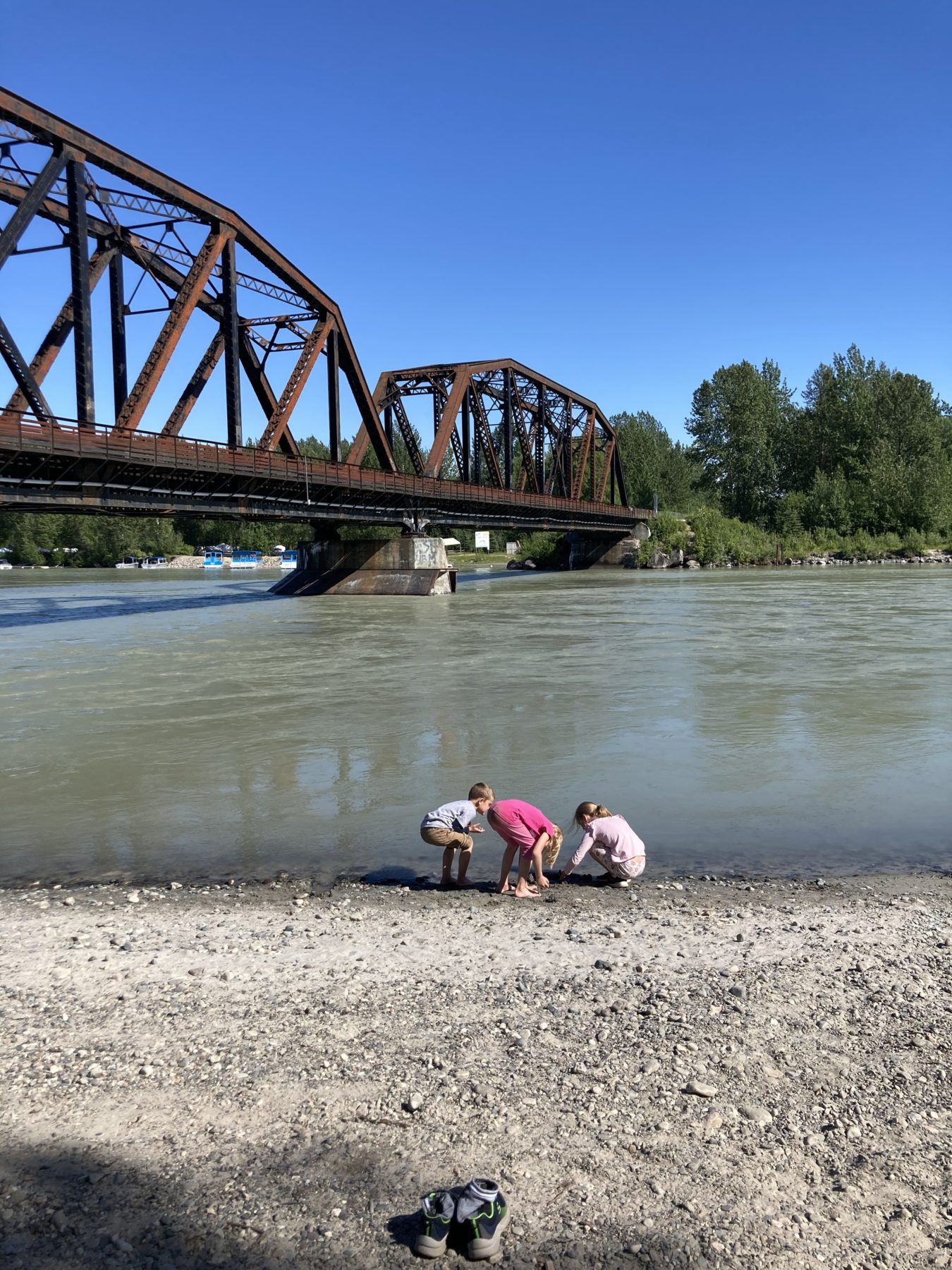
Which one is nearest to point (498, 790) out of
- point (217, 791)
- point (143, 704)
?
point (217, 791)

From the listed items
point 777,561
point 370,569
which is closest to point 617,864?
point 370,569

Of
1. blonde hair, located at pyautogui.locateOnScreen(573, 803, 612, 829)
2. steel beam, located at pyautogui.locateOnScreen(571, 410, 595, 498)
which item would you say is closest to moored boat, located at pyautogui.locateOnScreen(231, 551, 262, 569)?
steel beam, located at pyautogui.locateOnScreen(571, 410, 595, 498)

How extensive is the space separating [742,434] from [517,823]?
382 ft

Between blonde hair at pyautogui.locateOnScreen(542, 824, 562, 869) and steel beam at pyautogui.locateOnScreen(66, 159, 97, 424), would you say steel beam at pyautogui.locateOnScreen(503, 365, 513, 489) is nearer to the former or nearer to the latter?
steel beam at pyautogui.locateOnScreen(66, 159, 97, 424)

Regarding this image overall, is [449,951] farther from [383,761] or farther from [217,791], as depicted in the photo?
[383,761]

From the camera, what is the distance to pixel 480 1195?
11.6 ft

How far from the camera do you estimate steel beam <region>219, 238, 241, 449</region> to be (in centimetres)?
4484

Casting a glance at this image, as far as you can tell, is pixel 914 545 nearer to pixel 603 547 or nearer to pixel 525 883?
pixel 603 547

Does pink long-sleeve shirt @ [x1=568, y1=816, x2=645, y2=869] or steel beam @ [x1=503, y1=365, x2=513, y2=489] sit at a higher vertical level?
steel beam @ [x1=503, y1=365, x2=513, y2=489]

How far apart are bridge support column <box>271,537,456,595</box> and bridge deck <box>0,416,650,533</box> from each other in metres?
2.34

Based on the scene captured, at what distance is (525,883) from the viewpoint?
305 inches

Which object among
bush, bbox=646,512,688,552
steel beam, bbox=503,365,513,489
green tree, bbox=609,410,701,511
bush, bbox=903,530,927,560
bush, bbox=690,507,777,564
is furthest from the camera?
green tree, bbox=609,410,701,511

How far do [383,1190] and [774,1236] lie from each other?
1.53 meters

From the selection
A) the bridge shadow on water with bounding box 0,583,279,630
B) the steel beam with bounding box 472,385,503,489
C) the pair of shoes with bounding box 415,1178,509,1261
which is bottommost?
the pair of shoes with bounding box 415,1178,509,1261
